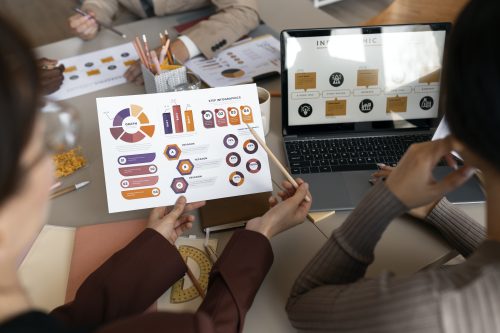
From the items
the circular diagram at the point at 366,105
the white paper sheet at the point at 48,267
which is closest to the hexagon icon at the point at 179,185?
the white paper sheet at the point at 48,267

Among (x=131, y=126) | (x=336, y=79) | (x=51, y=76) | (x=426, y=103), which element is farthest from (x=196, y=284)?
(x=51, y=76)

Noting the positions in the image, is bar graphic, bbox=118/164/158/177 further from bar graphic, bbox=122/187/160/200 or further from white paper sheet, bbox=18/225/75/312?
white paper sheet, bbox=18/225/75/312

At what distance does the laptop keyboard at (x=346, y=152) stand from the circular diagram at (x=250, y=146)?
10cm

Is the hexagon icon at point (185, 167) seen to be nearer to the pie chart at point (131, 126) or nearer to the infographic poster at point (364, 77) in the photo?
the pie chart at point (131, 126)

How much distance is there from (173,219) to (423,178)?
0.47m

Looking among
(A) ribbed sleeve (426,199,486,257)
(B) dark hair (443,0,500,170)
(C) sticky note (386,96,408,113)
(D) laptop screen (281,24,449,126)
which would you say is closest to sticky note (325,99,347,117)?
(D) laptop screen (281,24,449,126)

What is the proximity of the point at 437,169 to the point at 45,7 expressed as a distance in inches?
135

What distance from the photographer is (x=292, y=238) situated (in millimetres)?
948

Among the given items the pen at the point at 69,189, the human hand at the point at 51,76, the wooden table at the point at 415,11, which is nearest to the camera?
the pen at the point at 69,189

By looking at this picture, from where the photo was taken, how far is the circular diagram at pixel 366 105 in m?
1.13

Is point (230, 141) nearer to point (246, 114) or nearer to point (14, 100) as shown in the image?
point (246, 114)

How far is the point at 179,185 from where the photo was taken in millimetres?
982

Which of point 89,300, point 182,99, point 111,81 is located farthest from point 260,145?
point 111,81

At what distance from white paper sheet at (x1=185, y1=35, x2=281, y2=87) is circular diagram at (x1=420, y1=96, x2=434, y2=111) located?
42 cm
